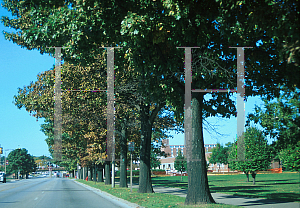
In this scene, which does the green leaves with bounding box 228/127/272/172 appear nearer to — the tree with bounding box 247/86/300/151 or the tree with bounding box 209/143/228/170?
the tree with bounding box 247/86/300/151

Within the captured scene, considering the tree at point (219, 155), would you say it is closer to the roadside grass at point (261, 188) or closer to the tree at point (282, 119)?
the roadside grass at point (261, 188)

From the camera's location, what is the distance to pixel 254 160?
3556 cm

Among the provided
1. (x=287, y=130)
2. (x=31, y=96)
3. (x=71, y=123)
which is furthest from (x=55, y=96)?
(x=287, y=130)

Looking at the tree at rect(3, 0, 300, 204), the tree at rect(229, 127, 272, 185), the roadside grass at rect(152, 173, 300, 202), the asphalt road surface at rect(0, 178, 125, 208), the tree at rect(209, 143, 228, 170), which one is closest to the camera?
the tree at rect(3, 0, 300, 204)

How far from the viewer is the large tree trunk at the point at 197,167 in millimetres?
12961

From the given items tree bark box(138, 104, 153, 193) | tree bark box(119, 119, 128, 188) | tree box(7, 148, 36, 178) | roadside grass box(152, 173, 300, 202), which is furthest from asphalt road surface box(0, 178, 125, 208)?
tree box(7, 148, 36, 178)

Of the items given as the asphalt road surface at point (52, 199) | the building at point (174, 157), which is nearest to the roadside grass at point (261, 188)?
the asphalt road surface at point (52, 199)

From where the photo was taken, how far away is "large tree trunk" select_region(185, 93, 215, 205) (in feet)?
42.5

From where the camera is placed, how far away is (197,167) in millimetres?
13203

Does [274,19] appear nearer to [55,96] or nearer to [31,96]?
[55,96]

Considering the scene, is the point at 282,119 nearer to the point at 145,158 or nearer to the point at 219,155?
the point at 145,158

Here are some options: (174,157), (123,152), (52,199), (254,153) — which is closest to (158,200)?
(52,199)

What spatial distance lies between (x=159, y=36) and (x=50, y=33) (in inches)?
151

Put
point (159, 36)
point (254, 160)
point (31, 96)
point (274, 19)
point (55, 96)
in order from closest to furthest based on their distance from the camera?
point (274, 19) → point (159, 36) → point (55, 96) → point (31, 96) → point (254, 160)
